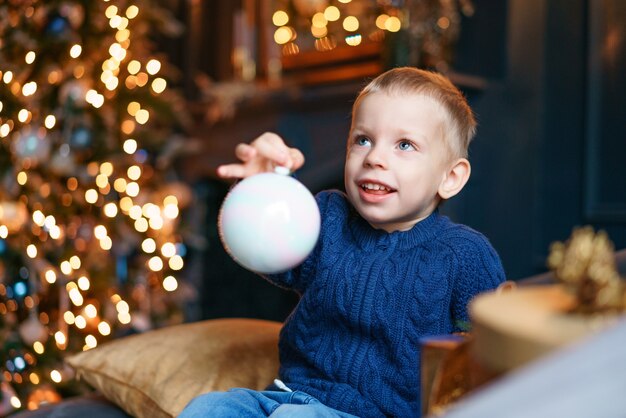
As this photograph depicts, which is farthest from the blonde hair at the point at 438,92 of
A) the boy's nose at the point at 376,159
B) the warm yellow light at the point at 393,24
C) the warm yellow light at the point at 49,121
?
the warm yellow light at the point at 49,121

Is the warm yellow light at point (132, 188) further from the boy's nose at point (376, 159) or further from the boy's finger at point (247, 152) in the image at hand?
the boy's nose at point (376, 159)

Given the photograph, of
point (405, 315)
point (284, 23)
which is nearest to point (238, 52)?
point (284, 23)

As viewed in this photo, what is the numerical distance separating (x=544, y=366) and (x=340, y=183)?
278 centimetres

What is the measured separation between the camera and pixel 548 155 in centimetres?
280

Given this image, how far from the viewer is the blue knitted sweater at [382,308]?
56.2 inches

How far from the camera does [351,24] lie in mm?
3326

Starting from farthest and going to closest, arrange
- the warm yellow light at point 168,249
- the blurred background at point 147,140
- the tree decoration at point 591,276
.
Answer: the warm yellow light at point 168,249
the blurred background at point 147,140
the tree decoration at point 591,276

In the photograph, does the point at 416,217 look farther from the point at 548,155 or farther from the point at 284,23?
the point at 284,23

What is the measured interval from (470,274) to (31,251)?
70.7 inches

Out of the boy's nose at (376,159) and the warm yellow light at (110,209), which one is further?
the warm yellow light at (110,209)

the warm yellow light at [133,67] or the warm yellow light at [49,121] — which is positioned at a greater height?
the warm yellow light at [133,67]

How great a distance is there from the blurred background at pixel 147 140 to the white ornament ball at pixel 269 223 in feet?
5.42

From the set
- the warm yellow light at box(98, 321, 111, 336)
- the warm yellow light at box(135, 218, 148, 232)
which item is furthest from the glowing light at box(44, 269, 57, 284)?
the warm yellow light at box(135, 218, 148, 232)

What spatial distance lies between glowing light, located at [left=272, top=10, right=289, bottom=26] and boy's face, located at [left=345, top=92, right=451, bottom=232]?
228 cm
